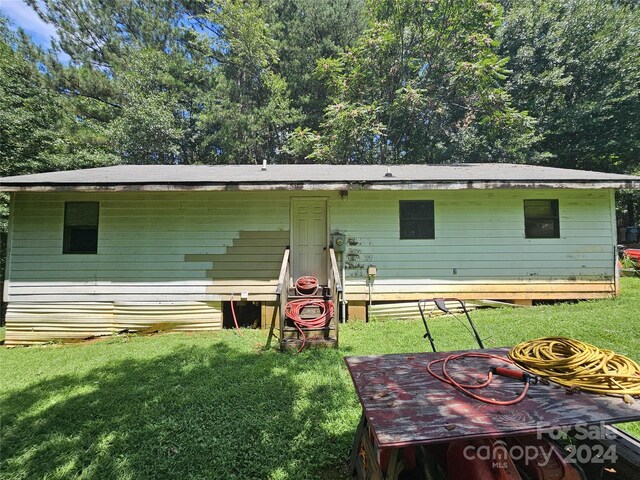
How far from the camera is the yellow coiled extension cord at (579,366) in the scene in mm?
1741

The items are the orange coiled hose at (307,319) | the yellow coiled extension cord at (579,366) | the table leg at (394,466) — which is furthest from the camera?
the orange coiled hose at (307,319)

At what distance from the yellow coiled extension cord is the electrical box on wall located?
4411mm

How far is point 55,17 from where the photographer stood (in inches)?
614

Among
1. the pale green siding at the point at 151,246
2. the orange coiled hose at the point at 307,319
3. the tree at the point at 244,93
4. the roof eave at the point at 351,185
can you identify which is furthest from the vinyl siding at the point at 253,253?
the tree at the point at 244,93

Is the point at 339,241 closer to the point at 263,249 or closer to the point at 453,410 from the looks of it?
the point at 263,249

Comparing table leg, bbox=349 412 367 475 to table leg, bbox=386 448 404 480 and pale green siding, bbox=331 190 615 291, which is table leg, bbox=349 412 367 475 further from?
pale green siding, bbox=331 190 615 291

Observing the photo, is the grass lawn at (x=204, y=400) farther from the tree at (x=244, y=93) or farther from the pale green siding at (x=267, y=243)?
the tree at (x=244, y=93)

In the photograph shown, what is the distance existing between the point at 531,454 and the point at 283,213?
18.8 feet

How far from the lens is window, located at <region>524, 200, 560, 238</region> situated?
6594 millimetres

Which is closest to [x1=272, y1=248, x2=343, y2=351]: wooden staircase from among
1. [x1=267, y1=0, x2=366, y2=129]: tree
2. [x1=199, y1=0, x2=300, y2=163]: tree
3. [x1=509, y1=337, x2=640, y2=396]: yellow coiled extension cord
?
[x1=509, y1=337, x2=640, y2=396]: yellow coiled extension cord

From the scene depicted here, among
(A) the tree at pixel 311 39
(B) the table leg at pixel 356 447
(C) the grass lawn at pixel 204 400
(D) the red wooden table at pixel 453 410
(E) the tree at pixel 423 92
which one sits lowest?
(C) the grass lawn at pixel 204 400

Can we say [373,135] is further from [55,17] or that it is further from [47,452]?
[55,17]

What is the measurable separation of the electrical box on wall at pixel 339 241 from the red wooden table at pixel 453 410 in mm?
4479

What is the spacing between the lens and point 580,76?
1486 cm
